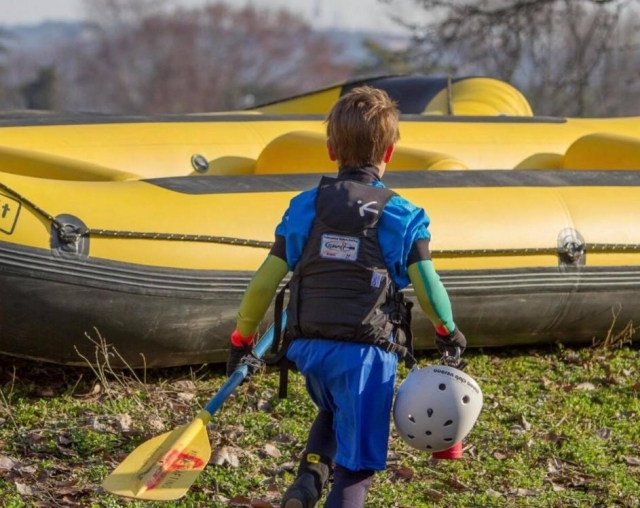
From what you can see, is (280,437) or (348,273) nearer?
(348,273)

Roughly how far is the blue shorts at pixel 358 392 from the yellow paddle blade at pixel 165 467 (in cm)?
47

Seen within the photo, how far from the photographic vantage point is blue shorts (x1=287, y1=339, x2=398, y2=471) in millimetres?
4043

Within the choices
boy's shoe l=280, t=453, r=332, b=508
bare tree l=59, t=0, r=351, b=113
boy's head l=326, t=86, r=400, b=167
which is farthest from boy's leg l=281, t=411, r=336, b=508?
bare tree l=59, t=0, r=351, b=113

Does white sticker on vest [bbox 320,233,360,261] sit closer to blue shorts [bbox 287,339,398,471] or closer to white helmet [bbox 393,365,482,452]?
blue shorts [bbox 287,339,398,471]

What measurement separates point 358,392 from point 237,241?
2073 mm

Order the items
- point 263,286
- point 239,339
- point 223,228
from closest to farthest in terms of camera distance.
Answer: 1. point 263,286
2. point 239,339
3. point 223,228

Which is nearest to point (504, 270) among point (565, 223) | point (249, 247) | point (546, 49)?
point (565, 223)

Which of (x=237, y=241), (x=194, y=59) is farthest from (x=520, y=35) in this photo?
(x=194, y=59)

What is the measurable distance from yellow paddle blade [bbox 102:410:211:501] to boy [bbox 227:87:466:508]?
0.36 meters

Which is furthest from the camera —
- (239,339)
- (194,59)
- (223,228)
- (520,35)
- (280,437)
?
(194,59)

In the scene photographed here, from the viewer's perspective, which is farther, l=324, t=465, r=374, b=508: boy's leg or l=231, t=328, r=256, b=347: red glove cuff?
l=231, t=328, r=256, b=347: red glove cuff

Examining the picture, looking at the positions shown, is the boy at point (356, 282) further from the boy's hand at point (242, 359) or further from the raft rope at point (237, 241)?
the raft rope at point (237, 241)

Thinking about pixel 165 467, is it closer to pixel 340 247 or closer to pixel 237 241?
pixel 340 247

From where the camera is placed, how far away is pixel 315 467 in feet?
14.1
